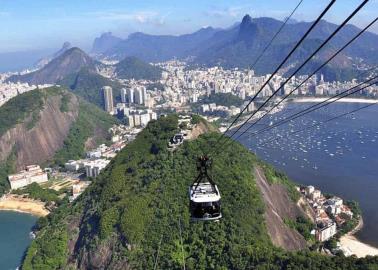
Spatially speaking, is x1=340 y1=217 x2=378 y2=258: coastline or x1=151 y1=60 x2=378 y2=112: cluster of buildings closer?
x1=340 y1=217 x2=378 y2=258: coastline

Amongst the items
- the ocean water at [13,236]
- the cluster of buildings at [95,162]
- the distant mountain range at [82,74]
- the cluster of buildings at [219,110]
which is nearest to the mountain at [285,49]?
the distant mountain range at [82,74]

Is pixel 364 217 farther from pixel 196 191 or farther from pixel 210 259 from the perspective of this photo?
pixel 196 191

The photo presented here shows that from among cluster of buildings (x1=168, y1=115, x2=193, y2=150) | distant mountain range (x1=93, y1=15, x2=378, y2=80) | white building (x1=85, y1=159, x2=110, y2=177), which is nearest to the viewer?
cluster of buildings (x1=168, y1=115, x2=193, y2=150)

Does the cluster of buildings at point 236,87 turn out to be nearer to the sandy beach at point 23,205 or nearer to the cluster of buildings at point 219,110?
the cluster of buildings at point 219,110

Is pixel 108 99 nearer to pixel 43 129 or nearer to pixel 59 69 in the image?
pixel 43 129

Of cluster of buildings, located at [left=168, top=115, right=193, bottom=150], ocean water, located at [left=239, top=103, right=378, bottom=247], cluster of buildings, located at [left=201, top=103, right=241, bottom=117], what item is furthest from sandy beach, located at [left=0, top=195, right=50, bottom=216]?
cluster of buildings, located at [left=201, top=103, right=241, bottom=117]

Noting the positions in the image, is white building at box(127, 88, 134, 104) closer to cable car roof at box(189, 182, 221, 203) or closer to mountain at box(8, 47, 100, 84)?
mountain at box(8, 47, 100, 84)
